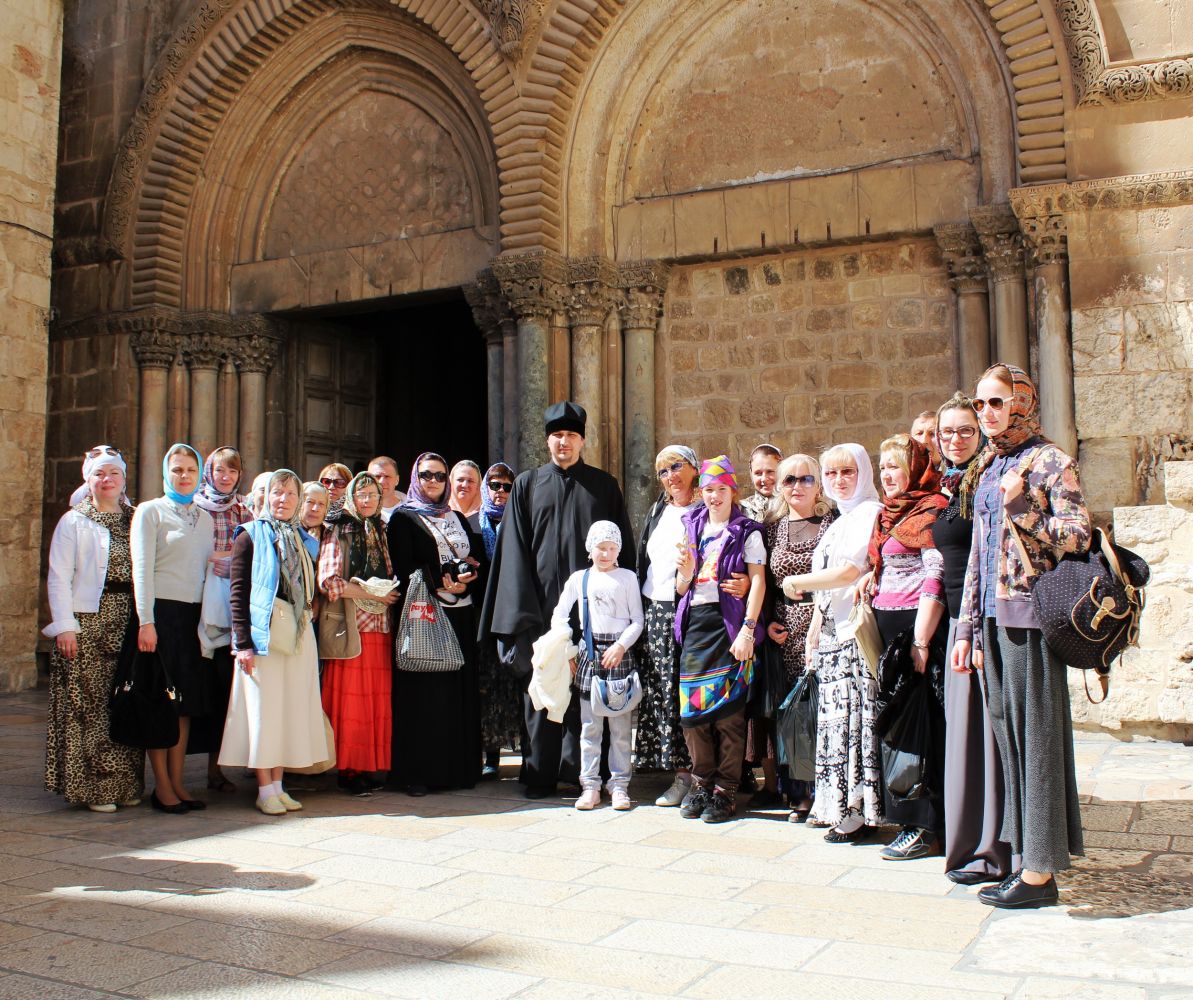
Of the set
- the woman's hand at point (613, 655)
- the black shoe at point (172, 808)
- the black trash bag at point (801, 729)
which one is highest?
the woman's hand at point (613, 655)

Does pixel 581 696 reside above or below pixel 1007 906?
above

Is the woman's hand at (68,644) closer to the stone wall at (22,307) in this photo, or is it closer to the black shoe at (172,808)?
the black shoe at (172,808)

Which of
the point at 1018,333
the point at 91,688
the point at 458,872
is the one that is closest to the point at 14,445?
the point at 91,688

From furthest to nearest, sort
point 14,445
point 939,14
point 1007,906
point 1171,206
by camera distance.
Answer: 1. point 14,445
2. point 939,14
3. point 1171,206
4. point 1007,906

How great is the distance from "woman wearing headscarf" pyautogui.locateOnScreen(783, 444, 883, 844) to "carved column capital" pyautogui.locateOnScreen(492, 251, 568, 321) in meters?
5.13

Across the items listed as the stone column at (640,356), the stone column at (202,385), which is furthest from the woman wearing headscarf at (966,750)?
the stone column at (202,385)

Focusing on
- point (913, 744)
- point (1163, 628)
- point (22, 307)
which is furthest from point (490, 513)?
point (22, 307)

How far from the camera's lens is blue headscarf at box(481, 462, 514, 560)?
254 inches

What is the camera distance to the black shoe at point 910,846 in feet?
14.4

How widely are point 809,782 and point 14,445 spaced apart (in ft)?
25.5

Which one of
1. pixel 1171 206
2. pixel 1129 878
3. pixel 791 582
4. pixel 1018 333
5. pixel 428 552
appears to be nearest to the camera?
pixel 1129 878

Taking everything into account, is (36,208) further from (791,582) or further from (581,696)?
(791,582)

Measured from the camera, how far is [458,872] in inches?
167

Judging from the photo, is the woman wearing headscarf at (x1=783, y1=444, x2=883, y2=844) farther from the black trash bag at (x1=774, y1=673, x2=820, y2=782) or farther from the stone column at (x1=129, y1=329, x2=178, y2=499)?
the stone column at (x1=129, y1=329, x2=178, y2=499)
